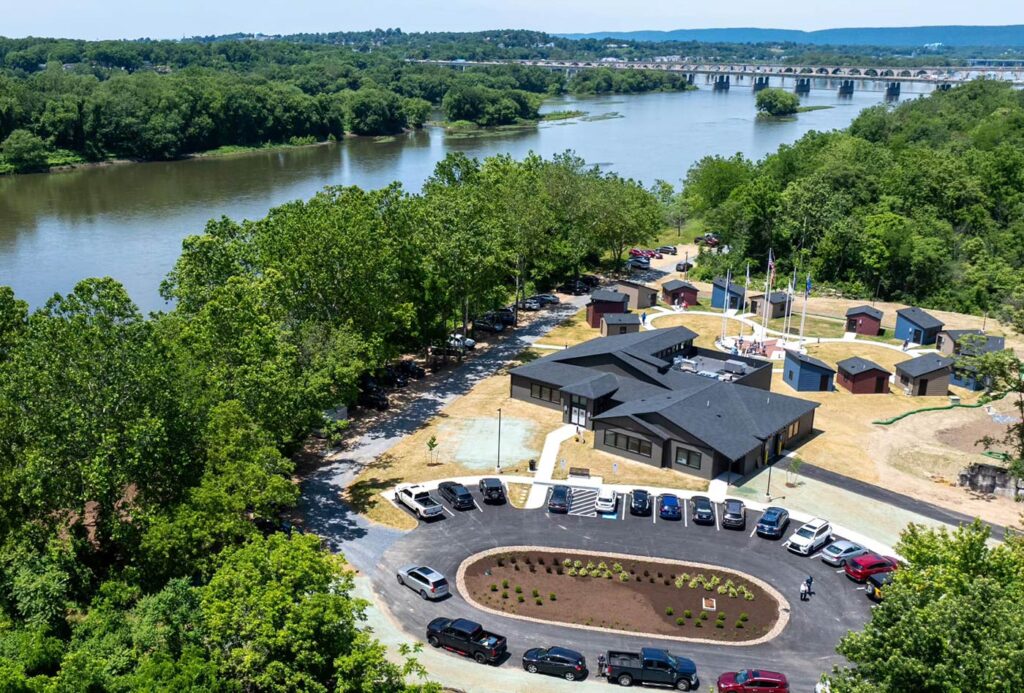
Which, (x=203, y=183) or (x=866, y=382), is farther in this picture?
(x=203, y=183)

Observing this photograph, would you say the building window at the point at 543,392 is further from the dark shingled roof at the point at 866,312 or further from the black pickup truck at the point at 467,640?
the dark shingled roof at the point at 866,312

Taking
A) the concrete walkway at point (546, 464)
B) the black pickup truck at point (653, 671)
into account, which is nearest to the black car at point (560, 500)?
the concrete walkway at point (546, 464)

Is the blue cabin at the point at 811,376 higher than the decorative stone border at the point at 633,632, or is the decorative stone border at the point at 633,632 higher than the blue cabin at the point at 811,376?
the blue cabin at the point at 811,376

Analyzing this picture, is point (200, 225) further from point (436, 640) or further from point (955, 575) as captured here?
point (955, 575)

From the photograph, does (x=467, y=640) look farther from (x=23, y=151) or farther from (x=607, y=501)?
(x=23, y=151)

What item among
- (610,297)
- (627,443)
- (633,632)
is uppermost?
(610,297)

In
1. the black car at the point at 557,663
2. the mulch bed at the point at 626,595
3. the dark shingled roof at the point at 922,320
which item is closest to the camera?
the black car at the point at 557,663

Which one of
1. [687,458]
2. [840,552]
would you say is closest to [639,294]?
[687,458]

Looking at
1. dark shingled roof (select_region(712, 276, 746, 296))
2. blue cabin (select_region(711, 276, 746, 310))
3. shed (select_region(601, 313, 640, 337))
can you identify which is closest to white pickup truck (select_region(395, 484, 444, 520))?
shed (select_region(601, 313, 640, 337))
